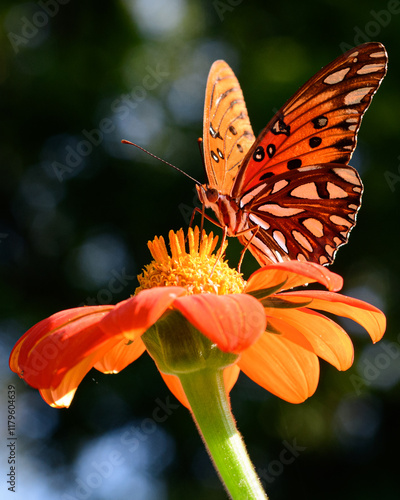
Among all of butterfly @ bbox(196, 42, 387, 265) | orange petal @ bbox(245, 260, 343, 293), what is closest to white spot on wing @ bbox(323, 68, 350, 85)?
butterfly @ bbox(196, 42, 387, 265)

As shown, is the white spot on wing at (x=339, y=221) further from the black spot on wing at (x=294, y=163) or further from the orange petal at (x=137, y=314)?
the orange petal at (x=137, y=314)

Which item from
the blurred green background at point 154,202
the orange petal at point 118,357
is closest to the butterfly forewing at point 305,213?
the orange petal at point 118,357

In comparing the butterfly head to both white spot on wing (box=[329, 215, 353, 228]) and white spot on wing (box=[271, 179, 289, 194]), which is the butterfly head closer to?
white spot on wing (box=[271, 179, 289, 194])

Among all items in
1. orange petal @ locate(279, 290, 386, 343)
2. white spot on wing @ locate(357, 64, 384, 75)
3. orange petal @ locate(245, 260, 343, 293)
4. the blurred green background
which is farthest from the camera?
the blurred green background

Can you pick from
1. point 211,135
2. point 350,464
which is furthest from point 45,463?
point 211,135

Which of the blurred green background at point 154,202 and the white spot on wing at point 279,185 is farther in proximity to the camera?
the blurred green background at point 154,202

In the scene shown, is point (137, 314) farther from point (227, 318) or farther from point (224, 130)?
point (224, 130)

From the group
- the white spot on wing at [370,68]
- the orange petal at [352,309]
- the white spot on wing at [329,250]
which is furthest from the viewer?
the white spot on wing at [329,250]

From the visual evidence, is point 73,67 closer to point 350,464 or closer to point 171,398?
point 171,398
